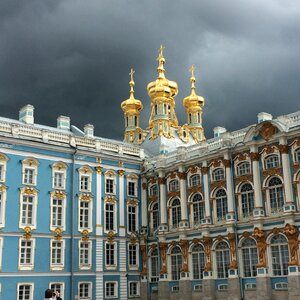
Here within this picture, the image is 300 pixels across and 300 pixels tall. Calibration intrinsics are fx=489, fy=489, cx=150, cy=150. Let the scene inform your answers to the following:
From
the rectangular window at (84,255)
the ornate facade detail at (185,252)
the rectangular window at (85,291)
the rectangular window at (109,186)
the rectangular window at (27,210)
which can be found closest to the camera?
the rectangular window at (27,210)

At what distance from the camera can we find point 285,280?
30.5m

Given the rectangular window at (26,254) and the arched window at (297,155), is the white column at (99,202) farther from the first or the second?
the arched window at (297,155)

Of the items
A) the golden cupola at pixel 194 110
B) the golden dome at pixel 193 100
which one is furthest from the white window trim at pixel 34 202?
the golden dome at pixel 193 100

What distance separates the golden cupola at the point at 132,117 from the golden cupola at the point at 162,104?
161 centimetres

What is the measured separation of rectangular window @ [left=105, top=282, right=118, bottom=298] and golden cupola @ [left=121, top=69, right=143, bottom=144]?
684 inches

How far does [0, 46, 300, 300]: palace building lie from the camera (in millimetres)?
32094

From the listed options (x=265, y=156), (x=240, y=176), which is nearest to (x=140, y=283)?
(x=240, y=176)

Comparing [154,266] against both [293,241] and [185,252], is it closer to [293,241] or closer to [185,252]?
[185,252]

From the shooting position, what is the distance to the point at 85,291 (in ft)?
120

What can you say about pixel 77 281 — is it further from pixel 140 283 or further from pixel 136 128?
pixel 136 128

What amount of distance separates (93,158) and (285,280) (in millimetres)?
17548

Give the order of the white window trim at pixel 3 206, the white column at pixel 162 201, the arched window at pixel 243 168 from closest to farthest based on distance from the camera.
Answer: the white window trim at pixel 3 206 → the arched window at pixel 243 168 → the white column at pixel 162 201

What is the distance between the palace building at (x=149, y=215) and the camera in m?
32.1

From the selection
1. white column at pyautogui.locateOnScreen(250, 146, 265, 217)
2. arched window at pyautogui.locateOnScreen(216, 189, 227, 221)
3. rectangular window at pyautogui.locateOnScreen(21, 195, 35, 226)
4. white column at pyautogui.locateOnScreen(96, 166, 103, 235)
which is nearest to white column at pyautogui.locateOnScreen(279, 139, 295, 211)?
white column at pyautogui.locateOnScreen(250, 146, 265, 217)
